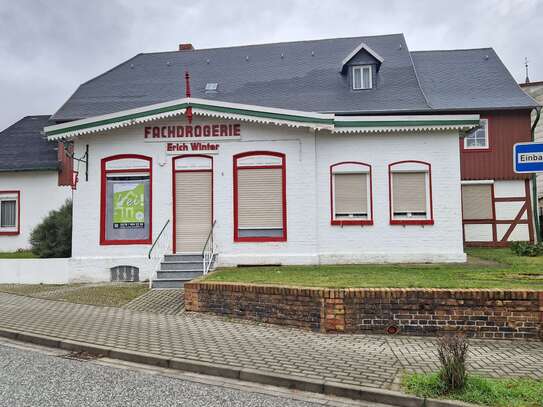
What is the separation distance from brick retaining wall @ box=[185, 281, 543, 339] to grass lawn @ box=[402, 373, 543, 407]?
2.33m

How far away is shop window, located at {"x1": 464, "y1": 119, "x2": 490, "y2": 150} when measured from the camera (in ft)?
71.6

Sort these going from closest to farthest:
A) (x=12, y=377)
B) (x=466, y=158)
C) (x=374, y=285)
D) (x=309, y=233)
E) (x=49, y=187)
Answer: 1. (x=12, y=377)
2. (x=374, y=285)
3. (x=309, y=233)
4. (x=466, y=158)
5. (x=49, y=187)

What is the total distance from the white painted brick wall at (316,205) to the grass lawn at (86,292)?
1.10 metres

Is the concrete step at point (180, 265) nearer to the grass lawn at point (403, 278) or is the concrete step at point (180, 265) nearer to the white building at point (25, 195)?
the grass lawn at point (403, 278)

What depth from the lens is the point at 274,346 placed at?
7.60m

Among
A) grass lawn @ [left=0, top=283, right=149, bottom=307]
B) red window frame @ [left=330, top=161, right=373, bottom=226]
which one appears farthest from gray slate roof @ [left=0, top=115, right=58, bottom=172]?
red window frame @ [left=330, top=161, right=373, bottom=226]

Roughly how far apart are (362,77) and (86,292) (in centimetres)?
1555

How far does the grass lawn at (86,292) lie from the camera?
11781 millimetres

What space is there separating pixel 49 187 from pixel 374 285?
1958 cm

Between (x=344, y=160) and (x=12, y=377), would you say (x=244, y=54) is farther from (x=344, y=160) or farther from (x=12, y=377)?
(x=12, y=377)

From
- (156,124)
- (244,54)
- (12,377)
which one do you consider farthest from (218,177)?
(244,54)

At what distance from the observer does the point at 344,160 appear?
15.1 metres

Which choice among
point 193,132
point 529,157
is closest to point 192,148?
point 193,132

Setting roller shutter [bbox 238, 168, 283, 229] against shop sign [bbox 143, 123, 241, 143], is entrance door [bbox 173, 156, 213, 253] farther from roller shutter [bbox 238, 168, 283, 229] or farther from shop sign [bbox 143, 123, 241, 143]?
roller shutter [bbox 238, 168, 283, 229]
